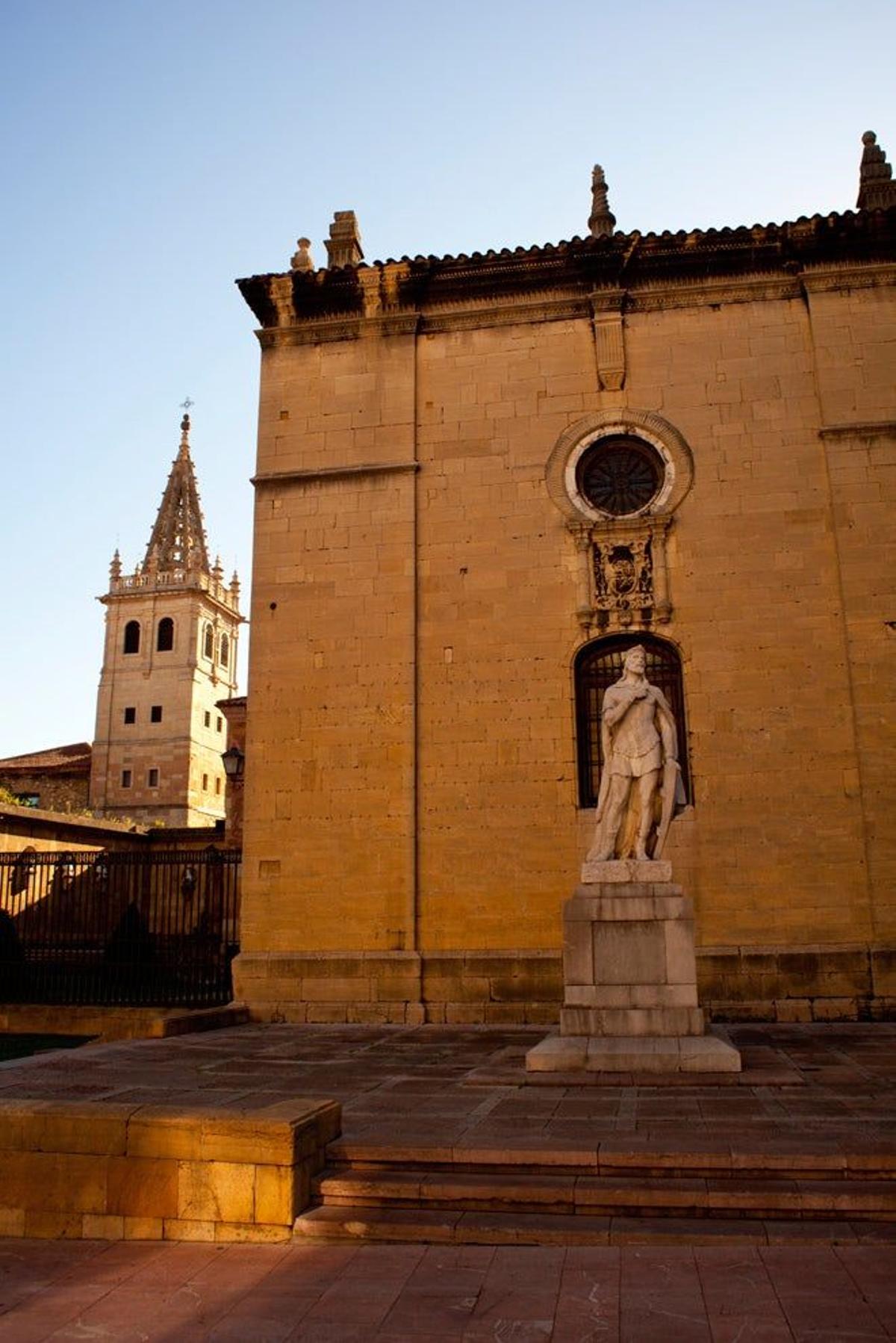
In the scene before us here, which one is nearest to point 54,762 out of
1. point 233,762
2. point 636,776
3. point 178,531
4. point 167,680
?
point 167,680

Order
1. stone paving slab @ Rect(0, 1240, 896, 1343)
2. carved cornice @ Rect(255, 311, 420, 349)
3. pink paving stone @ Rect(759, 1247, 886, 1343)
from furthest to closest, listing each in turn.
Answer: carved cornice @ Rect(255, 311, 420, 349)
stone paving slab @ Rect(0, 1240, 896, 1343)
pink paving stone @ Rect(759, 1247, 886, 1343)

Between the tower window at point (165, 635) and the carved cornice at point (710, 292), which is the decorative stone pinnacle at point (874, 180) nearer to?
the carved cornice at point (710, 292)

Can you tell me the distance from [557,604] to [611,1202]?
1021cm

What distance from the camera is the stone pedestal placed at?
968 cm

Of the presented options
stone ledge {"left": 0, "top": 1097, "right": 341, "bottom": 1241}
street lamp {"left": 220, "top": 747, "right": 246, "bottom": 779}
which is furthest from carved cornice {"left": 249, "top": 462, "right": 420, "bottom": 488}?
stone ledge {"left": 0, "top": 1097, "right": 341, "bottom": 1241}

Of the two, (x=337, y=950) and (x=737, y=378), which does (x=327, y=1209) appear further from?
(x=737, y=378)

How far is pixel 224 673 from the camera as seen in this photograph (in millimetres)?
81750

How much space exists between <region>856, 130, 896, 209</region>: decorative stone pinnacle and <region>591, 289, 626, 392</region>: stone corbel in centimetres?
416

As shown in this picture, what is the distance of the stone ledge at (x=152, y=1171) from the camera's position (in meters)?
5.97

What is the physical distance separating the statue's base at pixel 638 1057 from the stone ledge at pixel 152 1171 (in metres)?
3.50

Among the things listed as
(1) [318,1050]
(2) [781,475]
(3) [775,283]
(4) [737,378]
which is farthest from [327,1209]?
(3) [775,283]

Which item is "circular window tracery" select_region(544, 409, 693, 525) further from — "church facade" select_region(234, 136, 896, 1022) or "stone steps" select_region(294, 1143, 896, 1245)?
"stone steps" select_region(294, 1143, 896, 1245)

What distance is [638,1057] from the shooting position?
9.29 m

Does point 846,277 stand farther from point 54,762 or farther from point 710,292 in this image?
point 54,762
